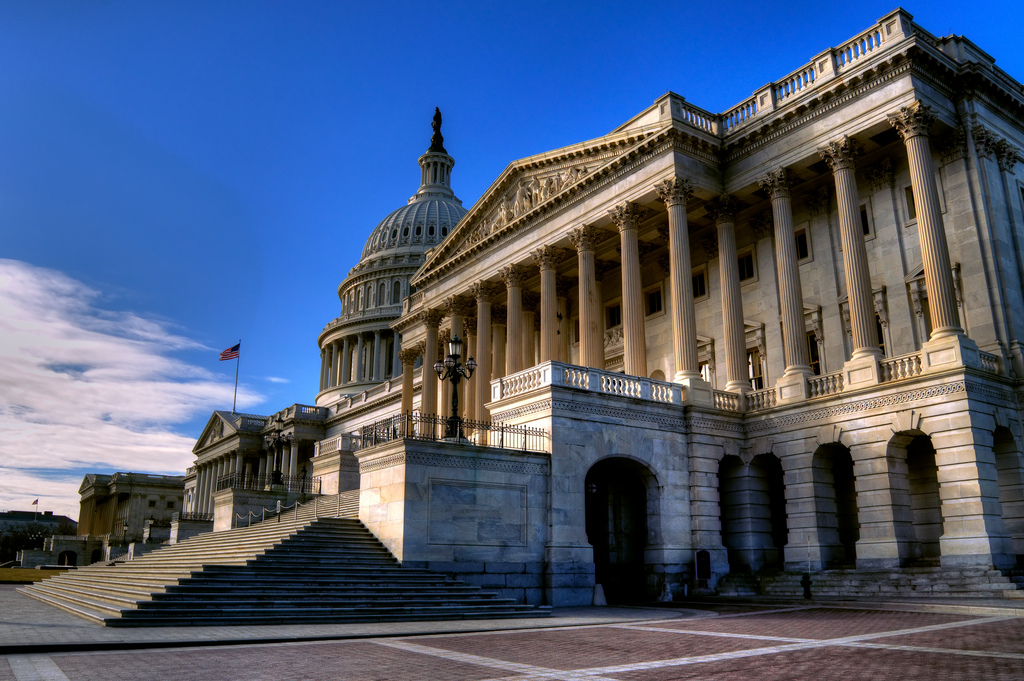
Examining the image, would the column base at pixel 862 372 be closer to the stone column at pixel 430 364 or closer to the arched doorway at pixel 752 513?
the arched doorway at pixel 752 513

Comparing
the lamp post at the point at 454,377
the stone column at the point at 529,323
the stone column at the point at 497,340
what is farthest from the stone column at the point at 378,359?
the lamp post at the point at 454,377

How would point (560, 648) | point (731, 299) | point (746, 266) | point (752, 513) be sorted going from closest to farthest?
point (560, 648) < point (752, 513) < point (731, 299) < point (746, 266)

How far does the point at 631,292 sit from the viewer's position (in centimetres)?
3622

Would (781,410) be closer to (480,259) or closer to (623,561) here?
(623,561)

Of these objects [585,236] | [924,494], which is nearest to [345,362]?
[585,236]

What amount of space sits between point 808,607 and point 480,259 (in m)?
28.9

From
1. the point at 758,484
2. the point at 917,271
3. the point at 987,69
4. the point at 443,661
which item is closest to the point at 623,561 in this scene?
the point at 758,484

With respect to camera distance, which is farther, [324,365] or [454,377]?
[324,365]

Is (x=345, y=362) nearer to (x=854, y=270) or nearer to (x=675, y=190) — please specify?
(x=675, y=190)

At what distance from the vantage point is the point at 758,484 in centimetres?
3219

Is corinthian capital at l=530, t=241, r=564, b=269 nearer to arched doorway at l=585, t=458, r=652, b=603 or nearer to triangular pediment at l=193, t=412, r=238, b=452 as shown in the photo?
arched doorway at l=585, t=458, r=652, b=603

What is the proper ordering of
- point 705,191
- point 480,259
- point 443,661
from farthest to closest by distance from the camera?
1. point 480,259
2. point 705,191
3. point 443,661

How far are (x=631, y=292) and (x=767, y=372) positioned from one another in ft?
24.2

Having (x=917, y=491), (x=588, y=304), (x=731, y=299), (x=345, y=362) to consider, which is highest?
(x=345, y=362)
